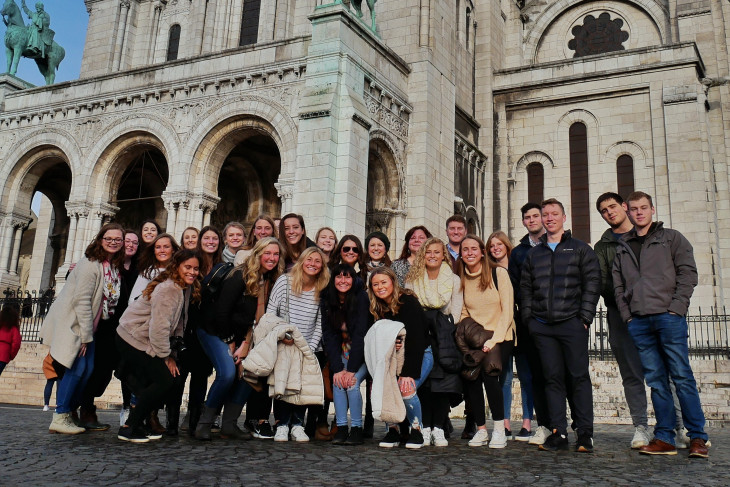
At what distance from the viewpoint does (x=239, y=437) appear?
21.1 ft

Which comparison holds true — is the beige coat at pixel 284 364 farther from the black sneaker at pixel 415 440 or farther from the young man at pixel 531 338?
the young man at pixel 531 338

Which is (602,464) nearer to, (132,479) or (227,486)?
(227,486)

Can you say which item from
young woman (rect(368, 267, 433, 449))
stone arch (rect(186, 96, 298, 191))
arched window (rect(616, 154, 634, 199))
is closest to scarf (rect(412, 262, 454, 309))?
young woman (rect(368, 267, 433, 449))

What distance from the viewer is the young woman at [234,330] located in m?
6.37

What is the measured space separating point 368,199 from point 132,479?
542 inches

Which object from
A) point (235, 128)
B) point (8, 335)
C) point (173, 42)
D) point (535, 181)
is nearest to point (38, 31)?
point (173, 42)

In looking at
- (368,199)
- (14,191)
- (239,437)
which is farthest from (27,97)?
(239,437)

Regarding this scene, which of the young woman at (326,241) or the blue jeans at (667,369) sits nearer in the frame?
the blue jeans at (667,369)

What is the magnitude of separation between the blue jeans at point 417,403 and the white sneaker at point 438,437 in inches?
7.3

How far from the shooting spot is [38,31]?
21.6m

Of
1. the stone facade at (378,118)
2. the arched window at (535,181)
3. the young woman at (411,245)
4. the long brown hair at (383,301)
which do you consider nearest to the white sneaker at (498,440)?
the long brown hair at (383,301)

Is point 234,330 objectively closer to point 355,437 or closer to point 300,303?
point 300,303

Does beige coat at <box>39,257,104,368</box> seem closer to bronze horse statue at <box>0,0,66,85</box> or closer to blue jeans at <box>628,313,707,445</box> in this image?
blue jeans at <box>628,313,707,445</box>

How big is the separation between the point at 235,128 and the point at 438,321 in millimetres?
11276
